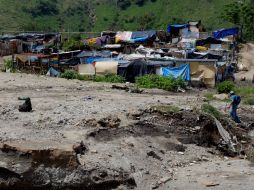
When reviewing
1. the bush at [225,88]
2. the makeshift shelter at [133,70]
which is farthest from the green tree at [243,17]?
the bush at [225,88]

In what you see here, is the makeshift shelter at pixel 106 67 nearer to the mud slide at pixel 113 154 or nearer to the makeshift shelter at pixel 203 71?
the makeshift shelter at pixel 203 71

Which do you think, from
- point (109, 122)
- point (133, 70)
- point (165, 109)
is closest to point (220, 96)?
point (133, 70)

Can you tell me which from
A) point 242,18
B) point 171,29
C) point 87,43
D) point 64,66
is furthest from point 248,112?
point 242,18

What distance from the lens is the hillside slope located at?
7438cm

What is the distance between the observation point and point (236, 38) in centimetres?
5066

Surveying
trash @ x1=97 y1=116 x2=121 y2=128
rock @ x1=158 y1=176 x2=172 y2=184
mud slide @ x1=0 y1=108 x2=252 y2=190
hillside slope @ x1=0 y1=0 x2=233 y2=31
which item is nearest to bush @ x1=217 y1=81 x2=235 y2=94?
mud slide @ x1=0 y1=108 x2=252 y2=190

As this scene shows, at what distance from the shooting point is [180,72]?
1192 inches

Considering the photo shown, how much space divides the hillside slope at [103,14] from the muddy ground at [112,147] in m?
52.5

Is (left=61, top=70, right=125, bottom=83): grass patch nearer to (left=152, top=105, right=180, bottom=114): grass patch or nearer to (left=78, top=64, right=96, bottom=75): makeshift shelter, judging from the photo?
(left=78, top=64, right=96, bottom=75): makeshift shelter

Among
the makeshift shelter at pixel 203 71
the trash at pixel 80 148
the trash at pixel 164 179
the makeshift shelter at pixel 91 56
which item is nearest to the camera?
the trash at pixel 80 148

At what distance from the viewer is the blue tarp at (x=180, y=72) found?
30.2 meters

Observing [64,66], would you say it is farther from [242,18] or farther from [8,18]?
[8,18]

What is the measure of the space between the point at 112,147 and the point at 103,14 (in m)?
74.1

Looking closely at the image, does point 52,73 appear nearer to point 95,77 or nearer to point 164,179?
point 95,77
